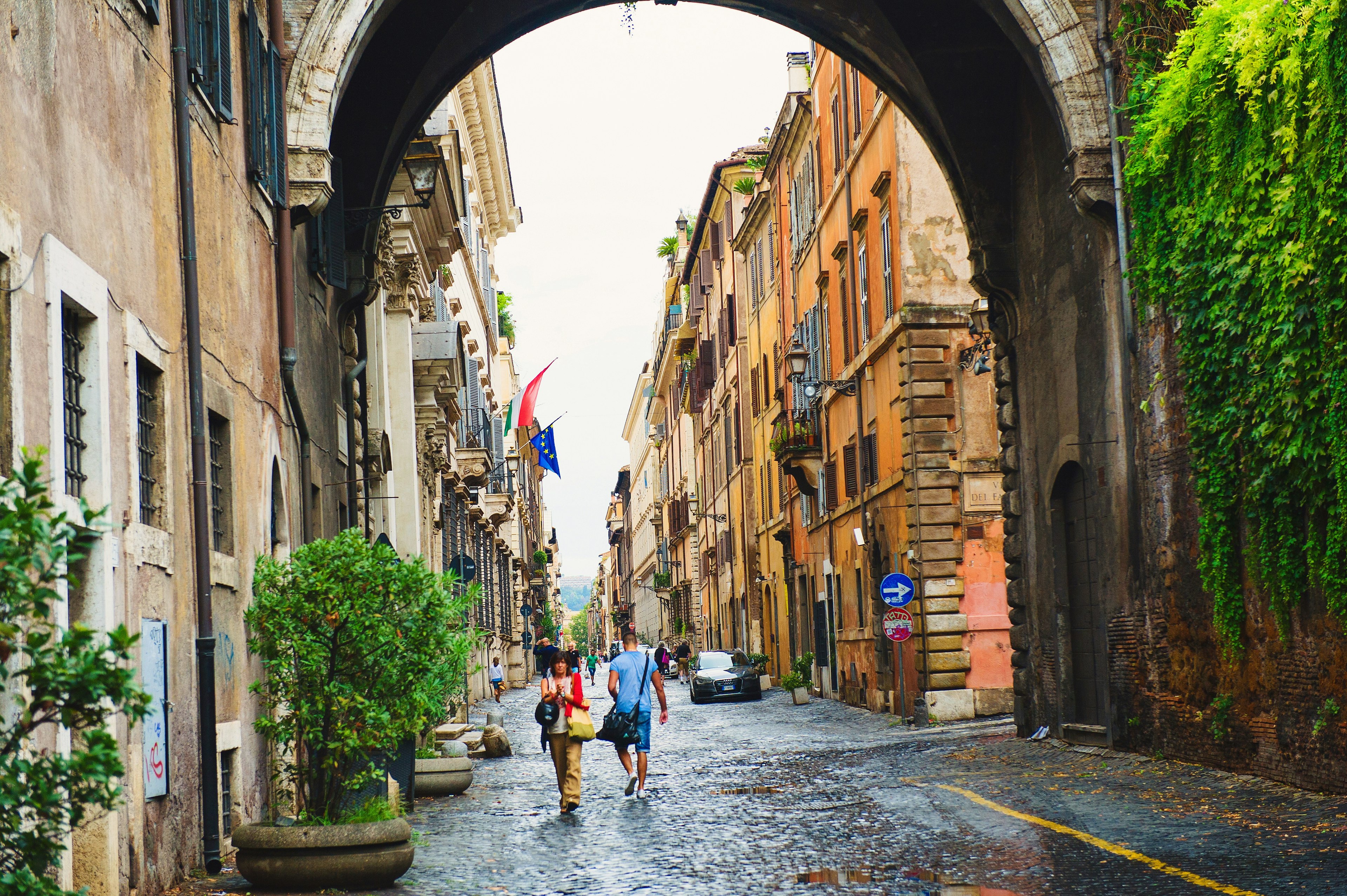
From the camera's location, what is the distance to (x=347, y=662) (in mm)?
9914

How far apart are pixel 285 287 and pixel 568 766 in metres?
4.91

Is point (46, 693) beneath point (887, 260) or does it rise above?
beneath

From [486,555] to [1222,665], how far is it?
37.6m

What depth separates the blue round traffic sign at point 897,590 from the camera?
22.6m

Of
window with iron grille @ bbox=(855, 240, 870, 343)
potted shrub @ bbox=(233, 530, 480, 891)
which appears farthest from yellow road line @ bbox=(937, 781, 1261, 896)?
window with iron grille @ bbox=(855, 240, 870, 343)

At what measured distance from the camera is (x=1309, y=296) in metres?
11.0

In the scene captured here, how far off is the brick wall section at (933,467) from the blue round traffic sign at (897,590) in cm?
266

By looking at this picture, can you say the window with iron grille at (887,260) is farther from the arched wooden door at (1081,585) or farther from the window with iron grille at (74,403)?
the window with iron grille at (74,403)

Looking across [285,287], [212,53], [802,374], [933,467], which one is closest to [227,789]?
[285,287]

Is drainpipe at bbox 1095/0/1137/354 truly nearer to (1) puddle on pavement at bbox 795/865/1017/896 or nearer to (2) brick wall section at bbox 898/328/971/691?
(1) puddle on pavement at bbox 795/865/1017/896

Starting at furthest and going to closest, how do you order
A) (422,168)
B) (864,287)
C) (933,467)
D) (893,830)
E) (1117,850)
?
(864,287)
(933,467)
(422,168)
(893,830)
(1117,850)

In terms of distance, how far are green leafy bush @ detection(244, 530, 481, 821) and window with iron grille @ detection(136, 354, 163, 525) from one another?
90 cm

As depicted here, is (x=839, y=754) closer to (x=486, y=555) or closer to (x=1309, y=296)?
(x=1309, y=296)

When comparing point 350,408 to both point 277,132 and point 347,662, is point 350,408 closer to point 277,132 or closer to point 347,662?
point 277,132
